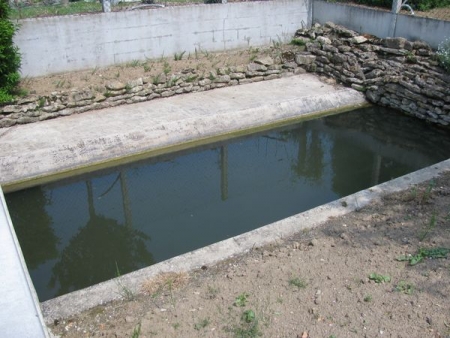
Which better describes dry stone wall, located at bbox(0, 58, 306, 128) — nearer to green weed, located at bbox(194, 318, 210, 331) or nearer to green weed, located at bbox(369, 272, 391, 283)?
green weed, located at bbox(194, 318, 210, 331)

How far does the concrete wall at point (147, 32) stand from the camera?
9.51 metres

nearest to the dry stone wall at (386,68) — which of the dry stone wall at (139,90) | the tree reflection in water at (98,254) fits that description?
the dry stone wall at (139,90)

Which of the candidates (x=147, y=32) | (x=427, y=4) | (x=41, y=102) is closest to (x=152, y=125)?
(x=41, y=102)

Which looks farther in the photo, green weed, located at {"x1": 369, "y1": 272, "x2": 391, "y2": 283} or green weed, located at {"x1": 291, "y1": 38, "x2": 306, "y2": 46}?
green weed, located at {"x1": 291, "y1": 38, "x2": 306, "y2": 46}

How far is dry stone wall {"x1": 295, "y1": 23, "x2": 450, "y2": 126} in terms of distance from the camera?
9.71 m

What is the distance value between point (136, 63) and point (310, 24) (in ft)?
16.8

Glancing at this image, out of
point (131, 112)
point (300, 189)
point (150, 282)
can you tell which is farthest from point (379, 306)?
point (131, 112)

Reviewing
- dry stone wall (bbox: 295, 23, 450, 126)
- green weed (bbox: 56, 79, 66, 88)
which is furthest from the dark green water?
green weed (bbox: 56, 79, 66, 88)

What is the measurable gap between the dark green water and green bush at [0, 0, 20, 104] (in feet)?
7.26

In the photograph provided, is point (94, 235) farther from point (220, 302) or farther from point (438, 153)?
point (438, 153)

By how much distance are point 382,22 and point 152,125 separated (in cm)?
619

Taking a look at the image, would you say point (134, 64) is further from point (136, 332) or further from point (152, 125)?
point (136, 332)

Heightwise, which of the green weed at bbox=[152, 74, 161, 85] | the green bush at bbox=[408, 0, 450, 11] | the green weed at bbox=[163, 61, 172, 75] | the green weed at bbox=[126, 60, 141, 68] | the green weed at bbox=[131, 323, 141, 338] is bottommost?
the green weed at bbox=[131, 323, 141, 338]

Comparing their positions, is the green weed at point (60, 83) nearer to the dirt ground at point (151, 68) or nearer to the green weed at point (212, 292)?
the dirt ground at point (151, 68)
